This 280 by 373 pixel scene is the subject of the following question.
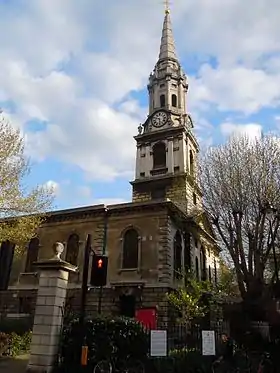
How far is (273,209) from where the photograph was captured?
17734 mm

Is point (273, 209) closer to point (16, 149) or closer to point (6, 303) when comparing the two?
point (16, 149)

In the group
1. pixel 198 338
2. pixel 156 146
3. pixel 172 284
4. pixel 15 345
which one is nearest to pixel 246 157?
pixel 172 284

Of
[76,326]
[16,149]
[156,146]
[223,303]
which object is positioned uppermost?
[156,146]

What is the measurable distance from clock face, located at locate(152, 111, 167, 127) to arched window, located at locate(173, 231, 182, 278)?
1475 centimetres

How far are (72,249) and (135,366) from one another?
1626cm

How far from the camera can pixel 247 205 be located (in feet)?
64.7

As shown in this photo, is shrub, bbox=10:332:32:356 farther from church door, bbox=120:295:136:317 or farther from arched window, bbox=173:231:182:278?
arched window, bbox=173:231:182:278

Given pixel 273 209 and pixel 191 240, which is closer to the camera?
pixel 273 209

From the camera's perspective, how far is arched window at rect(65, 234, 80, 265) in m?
26.1

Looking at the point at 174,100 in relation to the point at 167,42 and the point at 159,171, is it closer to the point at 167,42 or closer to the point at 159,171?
the point at 159,171

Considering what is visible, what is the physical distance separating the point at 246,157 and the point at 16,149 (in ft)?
39.4

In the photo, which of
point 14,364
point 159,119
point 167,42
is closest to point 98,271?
point 14,364

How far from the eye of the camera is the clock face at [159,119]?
1479 inches

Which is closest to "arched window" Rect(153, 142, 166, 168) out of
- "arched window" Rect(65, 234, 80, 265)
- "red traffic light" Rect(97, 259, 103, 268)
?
"arched window" Rect(65, 234, 80, 265)
